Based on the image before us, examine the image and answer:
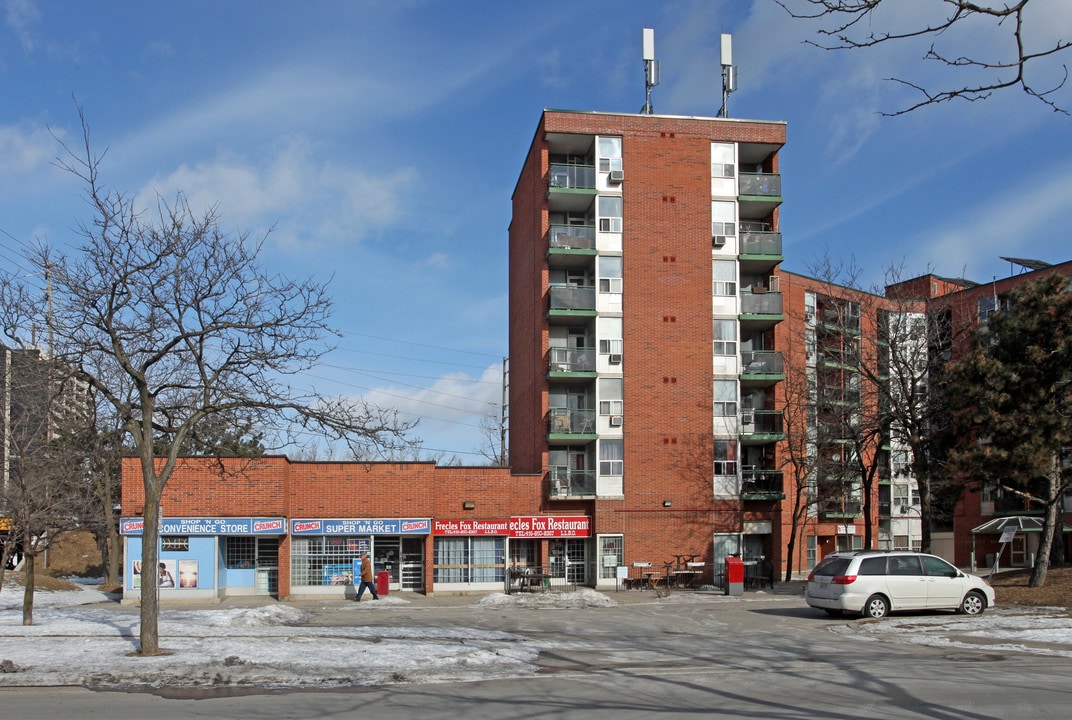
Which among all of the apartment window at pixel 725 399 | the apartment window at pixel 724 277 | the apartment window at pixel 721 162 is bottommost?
the apartment window at pixel 725 399

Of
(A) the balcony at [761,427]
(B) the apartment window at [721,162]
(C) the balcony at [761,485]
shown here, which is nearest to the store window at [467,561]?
(C) the balcony at [761,485]

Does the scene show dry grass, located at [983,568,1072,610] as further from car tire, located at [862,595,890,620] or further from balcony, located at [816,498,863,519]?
balcony, located at [816,498,863,519]

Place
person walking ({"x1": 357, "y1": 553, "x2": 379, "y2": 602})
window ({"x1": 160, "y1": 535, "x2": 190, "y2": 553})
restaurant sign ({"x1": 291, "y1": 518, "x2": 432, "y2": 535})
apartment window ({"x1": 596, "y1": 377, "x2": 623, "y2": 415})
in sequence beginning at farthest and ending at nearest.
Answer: apartment window ({"x1": 596, "y1": 377, "x2": 623, "y2": 415}) → restaurant sign ({"x1": 291, "y1": 518, "x2": 432, "y2": 535}) → window ({"x1": 160, "y1": 535, "x2": 190, "y2": 553}) → person walking ({"x1": 357, "y1": 553, "x2": 379, "y2": 602})

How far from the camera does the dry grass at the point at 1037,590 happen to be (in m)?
26.2

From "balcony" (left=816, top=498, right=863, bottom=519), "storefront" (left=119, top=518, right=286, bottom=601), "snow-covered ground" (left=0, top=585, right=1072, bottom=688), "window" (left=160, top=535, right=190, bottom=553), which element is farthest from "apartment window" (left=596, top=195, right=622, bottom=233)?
"snow-covered ground" (left=0, top=585, right=1072, bottom=688)

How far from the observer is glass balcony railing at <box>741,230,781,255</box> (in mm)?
42500

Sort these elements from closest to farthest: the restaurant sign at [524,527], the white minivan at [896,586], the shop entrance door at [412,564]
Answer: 1. the white minivan at [896,586]
2. the shop entrance door at [412,564]
3. the restaurant sign at [524,527]

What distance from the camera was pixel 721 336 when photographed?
42031 millimetres

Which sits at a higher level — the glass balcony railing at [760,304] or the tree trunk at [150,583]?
the glass balcony railing at [760,304]

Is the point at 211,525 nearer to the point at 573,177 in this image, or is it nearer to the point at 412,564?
the point at 412,564

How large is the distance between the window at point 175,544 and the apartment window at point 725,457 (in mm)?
21462

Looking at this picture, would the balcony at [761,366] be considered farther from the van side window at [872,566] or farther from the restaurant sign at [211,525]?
the restaurant sign at [211,525]

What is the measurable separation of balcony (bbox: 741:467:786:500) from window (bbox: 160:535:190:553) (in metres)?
22.4

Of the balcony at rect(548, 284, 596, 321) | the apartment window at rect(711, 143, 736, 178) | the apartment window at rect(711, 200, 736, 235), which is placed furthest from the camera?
the apartment window at rect(711, 143, 736, 178)
